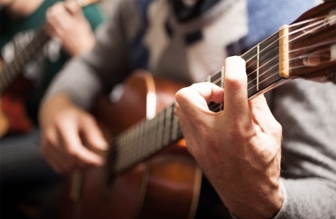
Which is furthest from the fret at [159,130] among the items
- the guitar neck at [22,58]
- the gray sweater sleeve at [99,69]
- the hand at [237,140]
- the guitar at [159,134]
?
the guitar neck at [22,58]

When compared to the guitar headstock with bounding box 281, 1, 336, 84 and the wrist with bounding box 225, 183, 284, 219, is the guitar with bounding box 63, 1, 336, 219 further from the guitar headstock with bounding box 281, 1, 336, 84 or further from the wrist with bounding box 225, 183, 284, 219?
the wrist with bounding box 225, 183, 284, 219

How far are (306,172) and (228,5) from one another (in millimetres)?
297

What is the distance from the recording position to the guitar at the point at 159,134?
1.23 ft

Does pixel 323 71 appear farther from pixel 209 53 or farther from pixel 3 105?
pixel 3 105

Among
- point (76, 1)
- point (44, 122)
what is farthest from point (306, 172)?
point (76, 1)

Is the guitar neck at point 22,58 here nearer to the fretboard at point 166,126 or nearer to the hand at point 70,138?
the hand at point 70,138

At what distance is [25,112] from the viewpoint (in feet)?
4.44

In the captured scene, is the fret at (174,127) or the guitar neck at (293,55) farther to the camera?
the fret at (174,127)

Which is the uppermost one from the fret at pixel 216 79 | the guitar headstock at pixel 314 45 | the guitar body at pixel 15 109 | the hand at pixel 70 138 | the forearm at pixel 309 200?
the guitar headstock at pixel 314 45

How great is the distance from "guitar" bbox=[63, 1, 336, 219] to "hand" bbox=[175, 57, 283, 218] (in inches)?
1.2

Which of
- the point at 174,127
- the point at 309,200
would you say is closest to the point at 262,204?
the point at 309,200

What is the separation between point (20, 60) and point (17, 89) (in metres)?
0.11

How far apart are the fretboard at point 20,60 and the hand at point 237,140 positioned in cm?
85

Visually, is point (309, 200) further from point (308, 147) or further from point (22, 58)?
point (22, 58)
